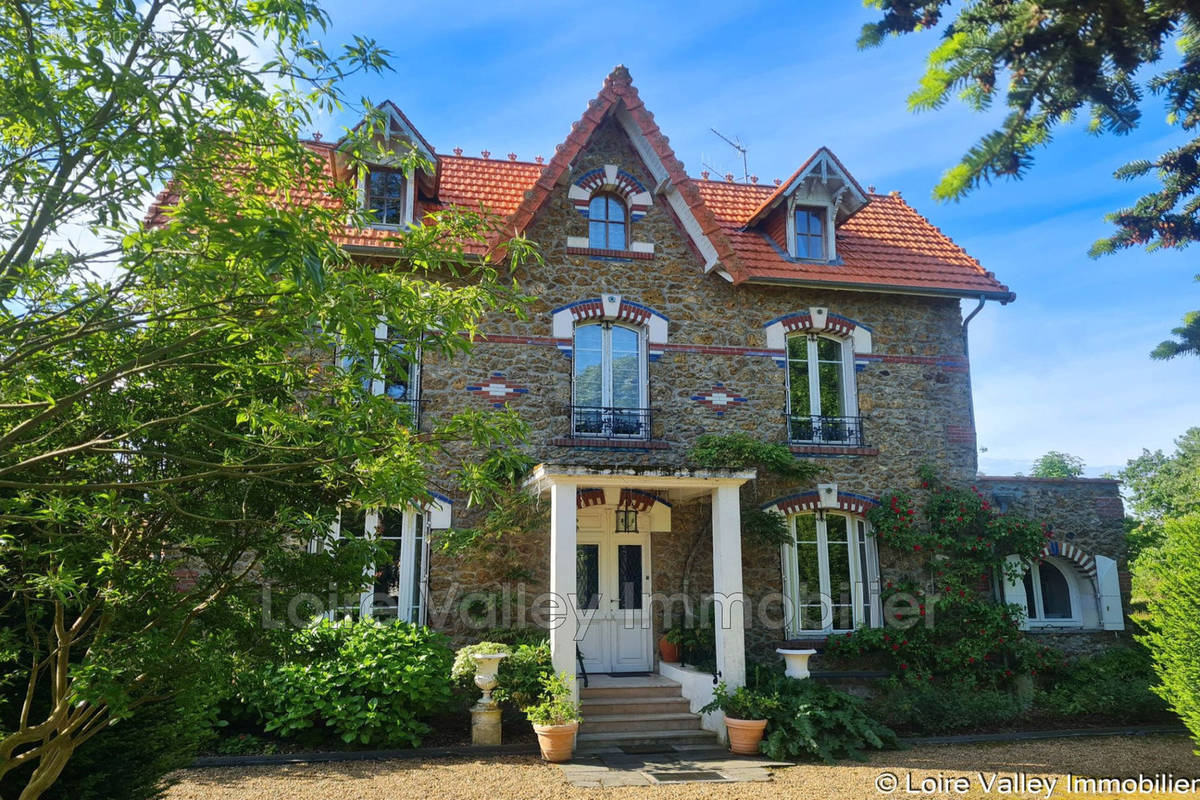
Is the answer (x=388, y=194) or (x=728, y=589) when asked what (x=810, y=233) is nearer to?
(x=728, y=589)

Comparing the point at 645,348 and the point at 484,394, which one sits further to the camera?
the point at 645,348

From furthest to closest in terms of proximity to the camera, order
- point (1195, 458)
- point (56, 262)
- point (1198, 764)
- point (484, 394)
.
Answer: point (1195, 458) < point (484, 394) < point (1198, 764) < point (56, 262)

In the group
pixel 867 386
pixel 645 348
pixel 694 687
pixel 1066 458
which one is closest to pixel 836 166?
pixel 867 386

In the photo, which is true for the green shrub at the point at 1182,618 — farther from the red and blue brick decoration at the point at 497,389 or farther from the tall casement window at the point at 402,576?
the tall casement window at the point at 402,576

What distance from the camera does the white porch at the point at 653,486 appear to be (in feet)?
30.3

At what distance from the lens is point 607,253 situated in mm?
12289

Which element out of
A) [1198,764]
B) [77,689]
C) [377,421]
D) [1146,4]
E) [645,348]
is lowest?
[1198,764]

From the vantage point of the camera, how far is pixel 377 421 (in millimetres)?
3756

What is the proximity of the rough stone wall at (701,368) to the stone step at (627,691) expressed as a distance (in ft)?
5.84

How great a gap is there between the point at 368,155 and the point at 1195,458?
33.6m

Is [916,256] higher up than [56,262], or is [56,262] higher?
[916,256]

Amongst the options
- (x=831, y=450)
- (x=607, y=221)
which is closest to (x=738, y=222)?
(x=607, y=221)

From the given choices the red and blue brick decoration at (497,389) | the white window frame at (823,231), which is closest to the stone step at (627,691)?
the red and blue brick decoration at (497,389)

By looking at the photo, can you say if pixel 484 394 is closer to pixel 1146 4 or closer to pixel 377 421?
pixel 377 421
